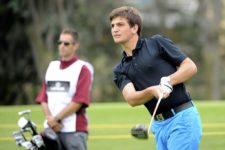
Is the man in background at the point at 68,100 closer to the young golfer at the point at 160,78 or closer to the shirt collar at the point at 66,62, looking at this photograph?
the shirt collar at the point at 66,62

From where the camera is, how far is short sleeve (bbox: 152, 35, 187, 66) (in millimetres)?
6230

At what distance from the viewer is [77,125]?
8.28 meters

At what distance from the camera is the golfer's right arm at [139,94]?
593 cm

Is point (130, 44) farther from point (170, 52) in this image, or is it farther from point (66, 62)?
point (66, 62)

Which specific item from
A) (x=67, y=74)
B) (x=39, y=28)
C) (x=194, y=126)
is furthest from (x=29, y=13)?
(x=194, y=126)

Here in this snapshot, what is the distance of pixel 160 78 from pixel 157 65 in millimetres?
124

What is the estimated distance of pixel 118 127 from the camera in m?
15.4

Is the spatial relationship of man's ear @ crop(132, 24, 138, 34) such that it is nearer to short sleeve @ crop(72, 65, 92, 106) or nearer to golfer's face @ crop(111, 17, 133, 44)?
golfer's face @ crop(111, 17, 133, 44)

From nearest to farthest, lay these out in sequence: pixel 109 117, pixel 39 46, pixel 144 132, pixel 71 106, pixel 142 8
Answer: pixel 144 132 → pixel 71 106 → pixel 109 117 → pixel 39 46 → pixel 142 8

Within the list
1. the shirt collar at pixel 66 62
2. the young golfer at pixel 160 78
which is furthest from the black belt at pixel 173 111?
the shirt collar at pixel 66 62

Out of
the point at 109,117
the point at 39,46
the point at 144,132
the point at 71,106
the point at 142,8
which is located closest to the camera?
the point at 144,132

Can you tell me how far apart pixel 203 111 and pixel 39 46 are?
63.5ft

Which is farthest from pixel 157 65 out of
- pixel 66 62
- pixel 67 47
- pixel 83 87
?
pixel 67 47

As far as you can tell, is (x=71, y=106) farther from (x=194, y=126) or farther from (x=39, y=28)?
(x=39, y=28)
